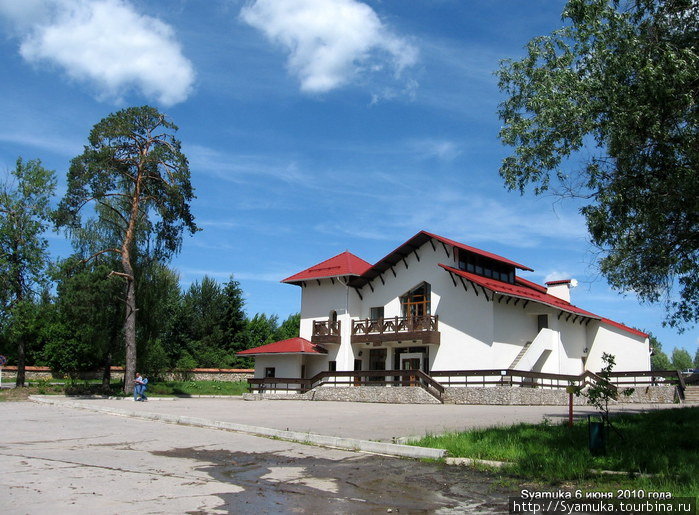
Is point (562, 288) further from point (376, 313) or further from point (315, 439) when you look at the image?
point (315, 439)

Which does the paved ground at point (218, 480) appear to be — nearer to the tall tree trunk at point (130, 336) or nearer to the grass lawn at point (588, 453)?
the grass lawn at point (588, 453)

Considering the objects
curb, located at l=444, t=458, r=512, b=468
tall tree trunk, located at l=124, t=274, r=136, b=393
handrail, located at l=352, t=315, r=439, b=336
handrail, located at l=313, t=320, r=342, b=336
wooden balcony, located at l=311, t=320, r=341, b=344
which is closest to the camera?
curb, located at l=444, t=458, r=512, b=468

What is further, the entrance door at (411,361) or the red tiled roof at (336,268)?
the red tiled roof at (336,268)

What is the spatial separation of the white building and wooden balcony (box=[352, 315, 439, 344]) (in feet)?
0.19

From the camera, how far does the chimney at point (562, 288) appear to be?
4150cm

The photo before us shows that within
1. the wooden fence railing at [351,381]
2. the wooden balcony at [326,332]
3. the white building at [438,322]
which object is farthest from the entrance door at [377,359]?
the wooden balcony at [326,332]

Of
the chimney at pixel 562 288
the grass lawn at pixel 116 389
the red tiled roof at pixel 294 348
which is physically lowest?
the grass lawn at pixel 116 389

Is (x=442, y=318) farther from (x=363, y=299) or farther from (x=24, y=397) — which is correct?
(x=24, y=397)

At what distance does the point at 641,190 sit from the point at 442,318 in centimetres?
2279

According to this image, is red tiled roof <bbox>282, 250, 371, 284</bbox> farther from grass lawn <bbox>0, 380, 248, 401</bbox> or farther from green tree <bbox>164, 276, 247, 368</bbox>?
green tree <bbox>164, 276, 247, 368</bbox>

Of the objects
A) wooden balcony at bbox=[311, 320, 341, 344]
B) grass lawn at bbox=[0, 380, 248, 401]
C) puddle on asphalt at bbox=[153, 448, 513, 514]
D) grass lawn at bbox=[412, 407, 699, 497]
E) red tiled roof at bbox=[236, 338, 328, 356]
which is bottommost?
grass lawn at bbox=[0, 380, 248, 401]

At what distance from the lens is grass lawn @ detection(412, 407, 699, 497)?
7734mm

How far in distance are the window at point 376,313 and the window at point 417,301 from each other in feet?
5.81

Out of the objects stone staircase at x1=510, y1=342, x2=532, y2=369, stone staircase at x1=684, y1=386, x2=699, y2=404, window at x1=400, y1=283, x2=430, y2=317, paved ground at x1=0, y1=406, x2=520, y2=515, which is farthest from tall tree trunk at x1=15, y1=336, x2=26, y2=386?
stone staircase at x1=684, y1=386, x2=699, y2=404
